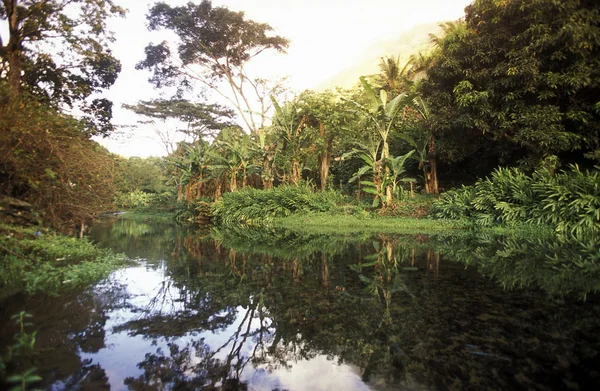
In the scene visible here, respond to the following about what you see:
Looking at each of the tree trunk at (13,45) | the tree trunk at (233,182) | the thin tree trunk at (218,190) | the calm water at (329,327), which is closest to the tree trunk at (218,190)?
the thin tree trunk at (218,190)

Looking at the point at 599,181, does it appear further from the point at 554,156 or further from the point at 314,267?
the point at 314,267

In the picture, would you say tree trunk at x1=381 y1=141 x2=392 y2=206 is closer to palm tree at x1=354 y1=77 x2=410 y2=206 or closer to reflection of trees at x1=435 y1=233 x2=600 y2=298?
palm tree at x1=354 y1=77 x2=410 y2=206

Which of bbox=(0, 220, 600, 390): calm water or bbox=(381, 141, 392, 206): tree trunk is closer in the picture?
bbox=(0, 220, 600, 390): calm water

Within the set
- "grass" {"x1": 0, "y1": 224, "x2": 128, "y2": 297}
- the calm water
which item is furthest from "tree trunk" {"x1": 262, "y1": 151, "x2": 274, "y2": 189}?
the calm water

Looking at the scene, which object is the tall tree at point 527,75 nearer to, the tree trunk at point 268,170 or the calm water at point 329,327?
the calm water at point 329,327

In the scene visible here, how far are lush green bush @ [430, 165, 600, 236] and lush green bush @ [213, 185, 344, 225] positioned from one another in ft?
14.8

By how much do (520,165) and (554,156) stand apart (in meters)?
1.08

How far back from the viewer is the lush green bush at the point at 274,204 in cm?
1563

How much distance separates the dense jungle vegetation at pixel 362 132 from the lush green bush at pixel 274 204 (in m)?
0.07

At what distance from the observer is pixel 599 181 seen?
29.5ft

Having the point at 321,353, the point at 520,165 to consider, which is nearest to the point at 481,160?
the point at 520,165

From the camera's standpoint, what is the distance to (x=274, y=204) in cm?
1609

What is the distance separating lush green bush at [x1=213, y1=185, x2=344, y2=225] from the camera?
1563cm

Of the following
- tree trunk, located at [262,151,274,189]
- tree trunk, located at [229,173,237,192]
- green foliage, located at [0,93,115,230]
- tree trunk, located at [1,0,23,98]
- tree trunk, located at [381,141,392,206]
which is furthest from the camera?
tree trunk, located at [229,173,237,192]
